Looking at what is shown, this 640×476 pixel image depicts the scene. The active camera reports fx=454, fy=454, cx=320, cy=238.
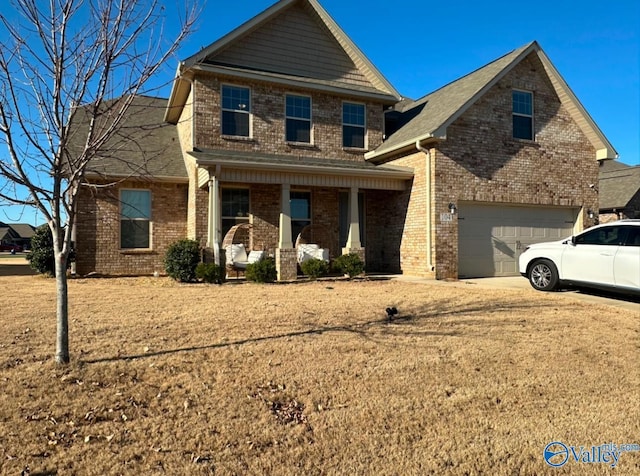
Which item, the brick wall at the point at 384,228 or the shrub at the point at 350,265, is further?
the brick wall at the point at 384,228

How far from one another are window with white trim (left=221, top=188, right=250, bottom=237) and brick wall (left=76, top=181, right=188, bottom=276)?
1.70 meters

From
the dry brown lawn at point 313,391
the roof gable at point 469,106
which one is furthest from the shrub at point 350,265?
the dry brown lawn at point 313,391

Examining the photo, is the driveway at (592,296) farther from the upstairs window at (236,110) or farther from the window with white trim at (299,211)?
the upstairs window at (236,110)

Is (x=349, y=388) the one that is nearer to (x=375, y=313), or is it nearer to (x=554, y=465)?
(x=554, y=465)

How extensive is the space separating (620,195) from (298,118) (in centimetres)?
1638

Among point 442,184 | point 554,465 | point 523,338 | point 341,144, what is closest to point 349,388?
point 554,465

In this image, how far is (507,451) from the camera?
3.13 metres

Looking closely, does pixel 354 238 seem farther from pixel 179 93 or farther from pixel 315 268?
pixel 179 93

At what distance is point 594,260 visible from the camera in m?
9.09

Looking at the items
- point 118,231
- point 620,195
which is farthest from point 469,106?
point 620,195

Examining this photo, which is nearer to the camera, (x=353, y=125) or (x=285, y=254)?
(x=285, y=254)

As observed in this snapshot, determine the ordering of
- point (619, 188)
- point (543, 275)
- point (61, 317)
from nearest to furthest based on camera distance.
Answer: point (61, 317) → point (543, 275) → point (619, 188)

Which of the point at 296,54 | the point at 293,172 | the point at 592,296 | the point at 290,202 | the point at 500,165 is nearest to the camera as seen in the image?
the point at 592,296

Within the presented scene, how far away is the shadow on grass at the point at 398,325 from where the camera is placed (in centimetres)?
502
